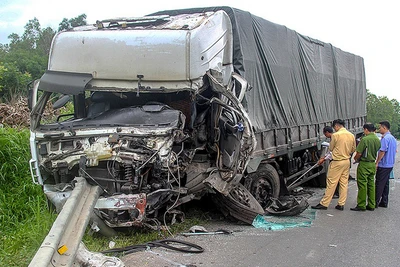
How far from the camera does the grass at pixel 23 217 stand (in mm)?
4789

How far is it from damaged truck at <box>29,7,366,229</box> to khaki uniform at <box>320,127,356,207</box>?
1.15m

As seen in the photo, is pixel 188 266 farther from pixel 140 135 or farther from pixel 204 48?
pixel 204 48

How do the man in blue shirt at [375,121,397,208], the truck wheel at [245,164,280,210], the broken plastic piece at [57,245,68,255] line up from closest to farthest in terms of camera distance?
the broken plastic piece at [57,245,68,255] → the truck wheel at [245,164,280,210] → the man in blue shirt at [375,121,397,208]

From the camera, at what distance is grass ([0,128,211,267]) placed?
4.79 m

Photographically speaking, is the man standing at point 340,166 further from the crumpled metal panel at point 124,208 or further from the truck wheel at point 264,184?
→ the crumpled metal panel at point 124,208

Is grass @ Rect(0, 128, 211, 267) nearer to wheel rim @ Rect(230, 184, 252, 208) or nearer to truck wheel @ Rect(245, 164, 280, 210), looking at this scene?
wheel rim @ Rect(230, 184, 252, 208)

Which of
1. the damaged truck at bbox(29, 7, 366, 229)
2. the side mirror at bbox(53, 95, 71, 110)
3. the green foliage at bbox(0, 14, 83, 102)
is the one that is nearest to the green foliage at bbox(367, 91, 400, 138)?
the green foliage at bbox(0, 14, 83, 102)

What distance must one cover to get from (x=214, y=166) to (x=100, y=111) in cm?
176

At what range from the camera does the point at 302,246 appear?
17.2 ft

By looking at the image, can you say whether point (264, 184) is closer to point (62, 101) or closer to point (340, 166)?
point (340, 166)

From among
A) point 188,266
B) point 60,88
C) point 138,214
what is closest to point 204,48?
point 60,88

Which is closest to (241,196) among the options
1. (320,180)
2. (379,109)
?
(320,180)

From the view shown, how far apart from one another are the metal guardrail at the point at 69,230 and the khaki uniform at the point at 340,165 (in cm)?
432

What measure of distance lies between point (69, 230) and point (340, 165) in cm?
513
